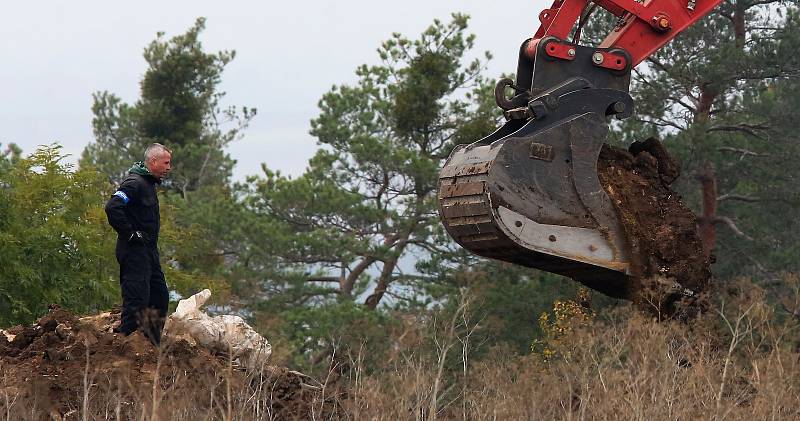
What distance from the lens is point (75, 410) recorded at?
8.95 m

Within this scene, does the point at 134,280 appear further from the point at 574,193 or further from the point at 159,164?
the point at 574,193

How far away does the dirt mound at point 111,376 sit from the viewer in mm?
8750

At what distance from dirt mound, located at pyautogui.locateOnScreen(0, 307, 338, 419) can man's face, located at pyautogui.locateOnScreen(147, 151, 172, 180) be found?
1122 mm

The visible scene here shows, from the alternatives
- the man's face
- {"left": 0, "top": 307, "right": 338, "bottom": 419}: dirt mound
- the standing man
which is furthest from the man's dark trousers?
the man's face

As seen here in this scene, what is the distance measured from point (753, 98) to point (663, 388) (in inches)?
708

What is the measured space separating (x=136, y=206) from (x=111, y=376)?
1.36 metres

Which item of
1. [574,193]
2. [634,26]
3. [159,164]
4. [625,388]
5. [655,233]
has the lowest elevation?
[625,388]

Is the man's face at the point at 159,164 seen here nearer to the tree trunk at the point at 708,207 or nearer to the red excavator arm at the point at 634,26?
the red excavator arm at the point at 634,26

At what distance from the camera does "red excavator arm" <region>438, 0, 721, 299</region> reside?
9.54 m

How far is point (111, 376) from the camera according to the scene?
9.21 m

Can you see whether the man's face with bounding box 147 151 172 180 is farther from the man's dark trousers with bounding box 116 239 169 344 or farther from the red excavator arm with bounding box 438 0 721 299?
the red excavator arm with bounding box 438 0 721 299

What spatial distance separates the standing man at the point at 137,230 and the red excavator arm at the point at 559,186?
1.99m

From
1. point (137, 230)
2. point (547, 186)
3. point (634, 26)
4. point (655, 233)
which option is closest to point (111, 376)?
point (137, 230)

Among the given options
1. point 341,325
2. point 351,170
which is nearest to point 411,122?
point 351,170
